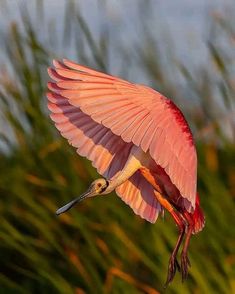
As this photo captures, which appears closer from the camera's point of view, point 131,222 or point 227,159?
point 131,222

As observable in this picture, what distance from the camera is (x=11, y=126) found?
3125 mm

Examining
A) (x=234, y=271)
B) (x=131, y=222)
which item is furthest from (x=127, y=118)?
(x=131, y=222)

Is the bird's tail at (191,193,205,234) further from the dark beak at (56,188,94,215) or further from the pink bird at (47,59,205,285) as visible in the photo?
the dark beak at (56,188,94,215)

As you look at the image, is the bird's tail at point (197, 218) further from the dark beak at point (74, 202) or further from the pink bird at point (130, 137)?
the dark beak at point (74, 202)

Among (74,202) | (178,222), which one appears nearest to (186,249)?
(178,222)

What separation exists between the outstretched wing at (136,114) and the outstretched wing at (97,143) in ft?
0.05

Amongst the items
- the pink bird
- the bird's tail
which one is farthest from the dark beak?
the bird's tail

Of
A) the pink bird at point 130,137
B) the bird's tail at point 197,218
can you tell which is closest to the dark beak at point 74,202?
the pink bird at point 130,137

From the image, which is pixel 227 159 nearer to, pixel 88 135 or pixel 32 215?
pixel 32 215

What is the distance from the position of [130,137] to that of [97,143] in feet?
0.22

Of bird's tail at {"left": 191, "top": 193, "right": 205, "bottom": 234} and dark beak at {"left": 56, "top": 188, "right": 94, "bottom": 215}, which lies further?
bird's tail at {"left": 191, "top": 193, "right": 205, "bottom": 234}

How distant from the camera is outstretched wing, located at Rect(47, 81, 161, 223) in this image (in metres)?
0.77

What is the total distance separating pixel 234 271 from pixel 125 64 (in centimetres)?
113

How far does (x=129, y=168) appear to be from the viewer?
0.73m
